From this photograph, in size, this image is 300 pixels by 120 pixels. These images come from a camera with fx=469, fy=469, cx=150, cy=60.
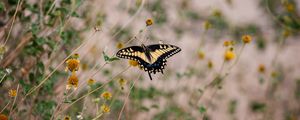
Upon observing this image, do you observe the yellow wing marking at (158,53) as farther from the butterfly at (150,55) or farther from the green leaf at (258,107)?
the green leaf at (258,107)

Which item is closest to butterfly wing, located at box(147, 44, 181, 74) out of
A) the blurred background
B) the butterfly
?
the butterfly

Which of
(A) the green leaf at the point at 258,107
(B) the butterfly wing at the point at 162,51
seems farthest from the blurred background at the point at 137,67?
(B) the butterfly wing at the point at 162,51

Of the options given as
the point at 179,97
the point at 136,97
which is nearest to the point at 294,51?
the point at 179,97

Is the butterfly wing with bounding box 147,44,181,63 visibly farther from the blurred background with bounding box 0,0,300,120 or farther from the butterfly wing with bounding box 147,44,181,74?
the blurred background with bounding box 0,0,300,120

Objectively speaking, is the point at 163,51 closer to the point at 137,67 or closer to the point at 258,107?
the point at 137,67

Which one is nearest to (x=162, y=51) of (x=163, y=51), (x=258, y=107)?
(x=163, y=51)

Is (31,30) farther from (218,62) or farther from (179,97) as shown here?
(218,62)
